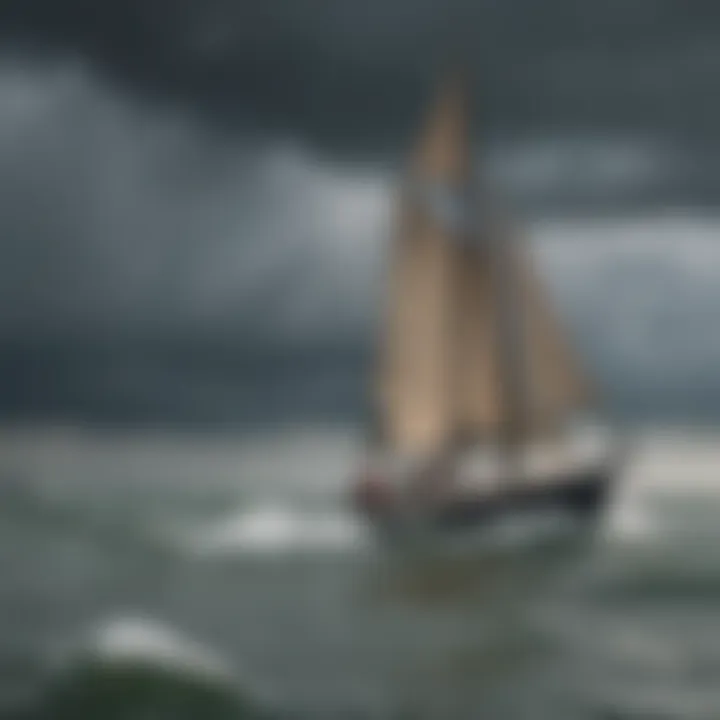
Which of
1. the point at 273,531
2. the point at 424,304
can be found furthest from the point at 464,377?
the point at 273,531

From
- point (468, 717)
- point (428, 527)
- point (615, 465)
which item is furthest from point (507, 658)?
point (428, 527)

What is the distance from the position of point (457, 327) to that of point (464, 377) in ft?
0.93

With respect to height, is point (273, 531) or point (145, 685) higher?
point (273, 531)

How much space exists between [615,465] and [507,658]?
15.2 inches

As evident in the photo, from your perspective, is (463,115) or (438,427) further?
(438,427)

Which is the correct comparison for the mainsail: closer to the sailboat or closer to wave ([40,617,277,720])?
the sailboat

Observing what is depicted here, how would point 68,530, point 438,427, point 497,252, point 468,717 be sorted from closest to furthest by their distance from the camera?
point 468,717
point 68,530
point 497,252
point 438,427

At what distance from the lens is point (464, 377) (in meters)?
3.15

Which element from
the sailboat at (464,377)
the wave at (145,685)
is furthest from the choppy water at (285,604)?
the sailboat at (464,377)

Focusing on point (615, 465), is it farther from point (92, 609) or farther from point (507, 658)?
point (92, 609)

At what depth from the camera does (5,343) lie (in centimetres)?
253

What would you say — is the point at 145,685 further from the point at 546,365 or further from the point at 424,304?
the point at 424,304

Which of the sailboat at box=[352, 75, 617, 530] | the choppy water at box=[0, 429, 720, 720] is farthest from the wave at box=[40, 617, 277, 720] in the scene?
the sailboat at box=[352, 75, 617, 530]

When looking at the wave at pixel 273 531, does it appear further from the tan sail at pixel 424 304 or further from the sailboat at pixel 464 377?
the tan sail at pixel 424 304
